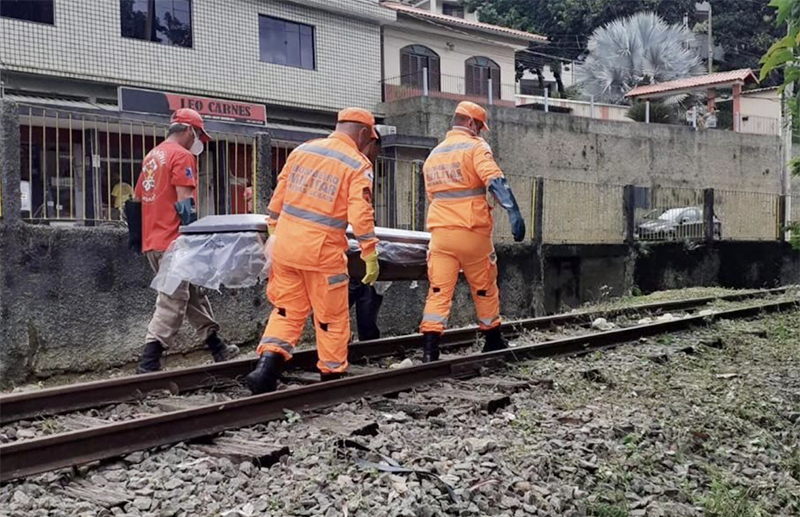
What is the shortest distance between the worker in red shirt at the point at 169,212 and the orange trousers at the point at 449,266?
5.94 feet

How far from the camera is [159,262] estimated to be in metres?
6.22

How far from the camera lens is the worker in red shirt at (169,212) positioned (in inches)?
231

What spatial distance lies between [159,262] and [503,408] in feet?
9.70

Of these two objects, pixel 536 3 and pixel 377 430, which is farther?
pixel 536 3

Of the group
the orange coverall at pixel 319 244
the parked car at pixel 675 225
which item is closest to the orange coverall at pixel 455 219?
the orange coverall at pixel 319 244

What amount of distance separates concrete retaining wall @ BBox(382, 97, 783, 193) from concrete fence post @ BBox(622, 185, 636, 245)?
722cm

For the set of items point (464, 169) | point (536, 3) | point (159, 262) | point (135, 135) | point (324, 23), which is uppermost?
point (536, 3)

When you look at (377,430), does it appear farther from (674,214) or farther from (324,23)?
(324,23)

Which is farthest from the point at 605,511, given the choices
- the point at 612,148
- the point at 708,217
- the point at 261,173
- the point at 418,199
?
the point at 612,148

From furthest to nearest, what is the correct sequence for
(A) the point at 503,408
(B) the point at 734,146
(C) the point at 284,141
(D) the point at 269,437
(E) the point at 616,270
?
(B) the point at 734,146 → (E) the point at 616,270 → (C) the point at 284,141 → (A) the point at 503,408 → (D) the point at 269,437

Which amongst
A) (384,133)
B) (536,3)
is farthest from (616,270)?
(536,3)

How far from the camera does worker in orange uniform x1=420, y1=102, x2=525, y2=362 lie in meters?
6.23

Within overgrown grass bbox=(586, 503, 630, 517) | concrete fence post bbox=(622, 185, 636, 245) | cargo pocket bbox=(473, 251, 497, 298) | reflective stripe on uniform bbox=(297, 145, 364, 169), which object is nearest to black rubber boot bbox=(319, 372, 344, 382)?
reflective stripe on uniform bbox=(297, 145, 364, 169)

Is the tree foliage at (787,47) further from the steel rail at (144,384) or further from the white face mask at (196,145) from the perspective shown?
the white face mask at (196,145)
